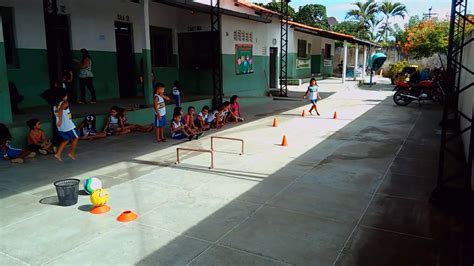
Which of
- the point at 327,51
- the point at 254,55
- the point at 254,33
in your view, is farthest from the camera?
the point at 327,51

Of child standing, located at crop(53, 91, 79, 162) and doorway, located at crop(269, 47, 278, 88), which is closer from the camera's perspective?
child standing, located at crop(53, 91, 79, 162)

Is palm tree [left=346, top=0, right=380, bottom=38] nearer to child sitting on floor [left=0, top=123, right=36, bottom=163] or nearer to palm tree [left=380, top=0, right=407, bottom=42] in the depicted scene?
palm tree [left=380, top=0, right=407, bottom=42]

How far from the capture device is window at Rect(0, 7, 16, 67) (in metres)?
9.88

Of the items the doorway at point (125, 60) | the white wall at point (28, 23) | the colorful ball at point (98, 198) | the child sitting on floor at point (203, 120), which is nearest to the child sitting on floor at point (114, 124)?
the child sitting on floor at point (203, 120)

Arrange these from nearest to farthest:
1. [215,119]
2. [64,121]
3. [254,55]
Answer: [64,121] < [215,119] < [254,55]

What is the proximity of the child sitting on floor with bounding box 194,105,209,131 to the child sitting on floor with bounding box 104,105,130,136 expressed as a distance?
1960 millimetres

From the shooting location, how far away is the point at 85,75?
11391 millimetres

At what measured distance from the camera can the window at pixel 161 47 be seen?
15.0m

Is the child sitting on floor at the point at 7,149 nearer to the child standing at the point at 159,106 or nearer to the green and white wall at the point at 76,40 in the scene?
the child standing at the point at 159,106

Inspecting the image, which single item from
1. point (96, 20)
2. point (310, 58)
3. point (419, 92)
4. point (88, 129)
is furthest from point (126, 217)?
point (310, 58)

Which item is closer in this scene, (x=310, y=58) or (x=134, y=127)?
(x=134, y=127)

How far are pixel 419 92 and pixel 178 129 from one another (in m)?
11.2

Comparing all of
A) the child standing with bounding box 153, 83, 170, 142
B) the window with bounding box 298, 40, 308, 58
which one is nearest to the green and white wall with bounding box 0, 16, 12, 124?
the child standing with bounding box 153, 83, 170, 142

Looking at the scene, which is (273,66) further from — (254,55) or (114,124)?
(114,124)
